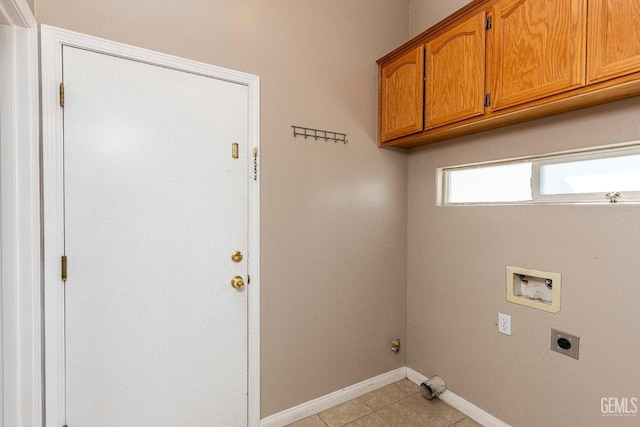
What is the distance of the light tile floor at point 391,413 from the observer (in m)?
1.84

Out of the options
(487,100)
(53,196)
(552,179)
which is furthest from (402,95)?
(53,196)

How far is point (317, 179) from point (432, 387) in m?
1.63

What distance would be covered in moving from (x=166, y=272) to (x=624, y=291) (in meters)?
2.13

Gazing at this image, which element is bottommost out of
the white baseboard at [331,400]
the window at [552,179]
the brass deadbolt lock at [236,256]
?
the white baseboard at [331,400]

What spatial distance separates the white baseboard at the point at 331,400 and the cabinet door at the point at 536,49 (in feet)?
6.53

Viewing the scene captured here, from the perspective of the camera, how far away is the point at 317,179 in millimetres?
1924

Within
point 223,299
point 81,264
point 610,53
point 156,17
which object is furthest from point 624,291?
point 156,17

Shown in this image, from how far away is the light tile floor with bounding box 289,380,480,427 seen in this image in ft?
6.05

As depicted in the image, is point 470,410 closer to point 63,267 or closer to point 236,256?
point 236,256

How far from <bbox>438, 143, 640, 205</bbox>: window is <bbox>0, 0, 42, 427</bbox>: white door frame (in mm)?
2237

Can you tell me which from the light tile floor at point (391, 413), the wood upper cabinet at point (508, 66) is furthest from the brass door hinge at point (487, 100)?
the light tile floor at point (391, 413)

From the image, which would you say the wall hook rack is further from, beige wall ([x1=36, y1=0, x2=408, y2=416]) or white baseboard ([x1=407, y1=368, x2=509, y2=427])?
white baseboard ([x1=407, y1=368, x2=509, y2=427])

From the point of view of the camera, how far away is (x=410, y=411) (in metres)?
1.95

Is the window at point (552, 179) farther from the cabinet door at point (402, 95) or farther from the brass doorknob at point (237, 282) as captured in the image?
the brass doorknob at point (237, 282)
